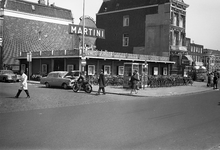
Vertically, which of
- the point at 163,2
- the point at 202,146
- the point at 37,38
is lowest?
the point at 202,146

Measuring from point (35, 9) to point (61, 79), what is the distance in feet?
86.8

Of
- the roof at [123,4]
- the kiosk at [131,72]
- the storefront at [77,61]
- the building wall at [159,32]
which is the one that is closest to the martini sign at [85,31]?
the storefront at [77,61]

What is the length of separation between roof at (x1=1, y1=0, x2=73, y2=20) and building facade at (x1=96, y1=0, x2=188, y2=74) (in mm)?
8779

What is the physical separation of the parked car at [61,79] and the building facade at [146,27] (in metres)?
25.1

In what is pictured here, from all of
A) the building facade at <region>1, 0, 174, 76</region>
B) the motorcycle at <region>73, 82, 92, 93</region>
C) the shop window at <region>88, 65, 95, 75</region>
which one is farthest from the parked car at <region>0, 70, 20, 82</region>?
the motorcycle at <region>73, 82, 92, 93</region>

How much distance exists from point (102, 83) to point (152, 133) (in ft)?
38.4

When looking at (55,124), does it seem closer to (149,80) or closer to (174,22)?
(149,80)

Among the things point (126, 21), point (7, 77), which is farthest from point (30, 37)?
point (126, 21)

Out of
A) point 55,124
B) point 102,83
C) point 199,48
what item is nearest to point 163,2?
point 102,83

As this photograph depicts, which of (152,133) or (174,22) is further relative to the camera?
(174,22)

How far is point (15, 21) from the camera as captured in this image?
41.5 meters

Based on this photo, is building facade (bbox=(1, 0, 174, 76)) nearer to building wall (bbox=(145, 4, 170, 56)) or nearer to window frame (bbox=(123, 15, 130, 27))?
building wall (bbox=(145, 4, 170, 56))

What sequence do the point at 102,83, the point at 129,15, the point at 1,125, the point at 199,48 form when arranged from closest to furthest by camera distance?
the point at 1,125 < the point at 102,83 < the point at 129,15 < the point at 199,48

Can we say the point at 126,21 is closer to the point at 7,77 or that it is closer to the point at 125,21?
the point at 125,21
